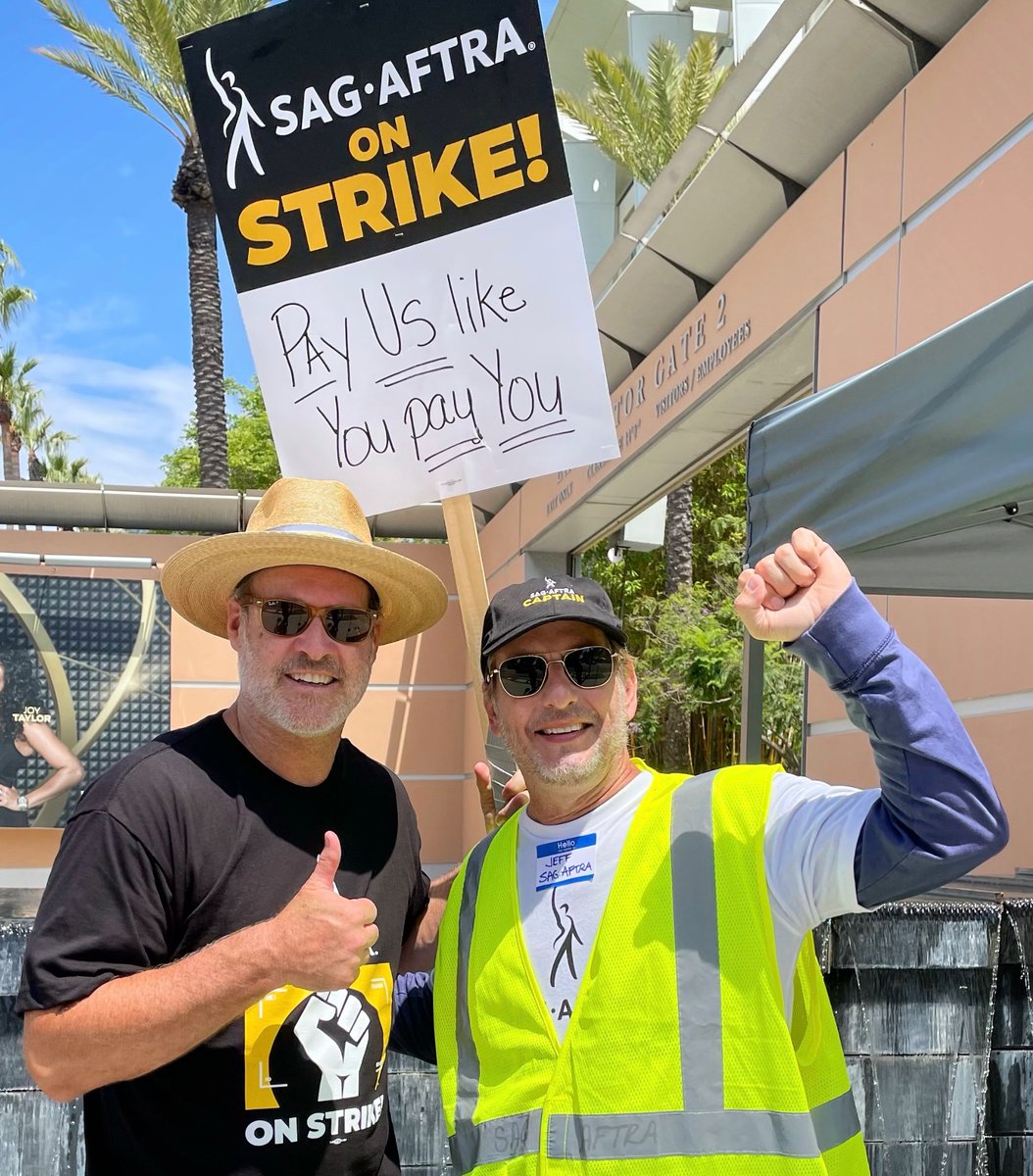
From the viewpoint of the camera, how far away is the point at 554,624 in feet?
7.48

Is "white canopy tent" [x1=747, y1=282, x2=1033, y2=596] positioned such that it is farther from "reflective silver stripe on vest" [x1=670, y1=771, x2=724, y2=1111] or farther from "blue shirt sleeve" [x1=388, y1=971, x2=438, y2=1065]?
"blue shirt sleeve" [x1=388, y1=971, x2=438, y2=1065]

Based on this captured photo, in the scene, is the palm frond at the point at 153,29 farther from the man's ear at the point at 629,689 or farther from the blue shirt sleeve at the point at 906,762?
the blue shirt sleeve at the point at 906,762

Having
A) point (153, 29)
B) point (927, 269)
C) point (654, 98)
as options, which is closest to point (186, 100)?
point (153, 29)

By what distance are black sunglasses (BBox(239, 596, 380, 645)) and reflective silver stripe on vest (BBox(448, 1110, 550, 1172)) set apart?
3.02 feet

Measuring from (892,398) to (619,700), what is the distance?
84 centimetres

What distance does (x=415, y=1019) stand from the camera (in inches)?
90.4

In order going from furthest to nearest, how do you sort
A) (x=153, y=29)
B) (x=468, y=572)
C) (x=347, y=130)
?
(x=153, y=29)
(x=347, y=130)
(x=468, y=572)

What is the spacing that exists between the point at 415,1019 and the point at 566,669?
2.37 ft

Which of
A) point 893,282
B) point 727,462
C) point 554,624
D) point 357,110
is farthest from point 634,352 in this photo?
point 727,462

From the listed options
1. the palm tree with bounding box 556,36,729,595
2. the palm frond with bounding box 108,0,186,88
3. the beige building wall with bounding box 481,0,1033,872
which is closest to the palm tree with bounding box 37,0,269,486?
the palm frond with bounding box 108,0,186,88

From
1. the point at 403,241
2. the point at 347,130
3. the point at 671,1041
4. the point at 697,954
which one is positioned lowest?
the point at 671,1041

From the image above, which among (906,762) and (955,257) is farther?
(955,257)

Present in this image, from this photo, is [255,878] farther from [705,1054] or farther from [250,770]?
[705,1054]

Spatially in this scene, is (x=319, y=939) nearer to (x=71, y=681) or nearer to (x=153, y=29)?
(x=71, y=681)
